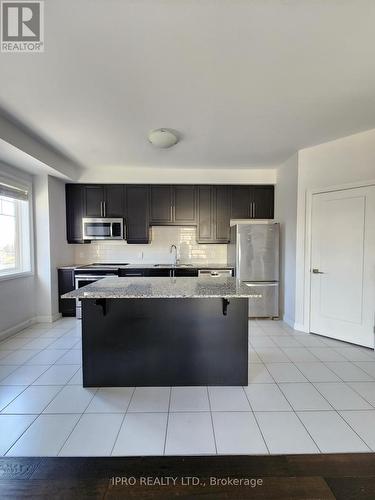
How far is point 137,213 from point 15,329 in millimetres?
2541

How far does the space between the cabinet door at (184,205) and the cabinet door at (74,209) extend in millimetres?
1650

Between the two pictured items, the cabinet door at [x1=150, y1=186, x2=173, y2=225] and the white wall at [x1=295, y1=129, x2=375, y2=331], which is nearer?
the white wall at [x1=295, y1=129, x2=375, y2=331]

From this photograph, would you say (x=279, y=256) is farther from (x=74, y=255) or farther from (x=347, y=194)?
(x=74, y=255)

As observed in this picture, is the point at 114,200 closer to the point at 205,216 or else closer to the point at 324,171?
the point at 205,216

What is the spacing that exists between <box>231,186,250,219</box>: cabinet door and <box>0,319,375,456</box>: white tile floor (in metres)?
2.59

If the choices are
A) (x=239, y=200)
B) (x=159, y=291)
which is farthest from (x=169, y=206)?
(x=159, y=291)

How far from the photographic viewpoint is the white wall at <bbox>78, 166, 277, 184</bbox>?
14.9 feet

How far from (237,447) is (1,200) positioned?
13.1 ft

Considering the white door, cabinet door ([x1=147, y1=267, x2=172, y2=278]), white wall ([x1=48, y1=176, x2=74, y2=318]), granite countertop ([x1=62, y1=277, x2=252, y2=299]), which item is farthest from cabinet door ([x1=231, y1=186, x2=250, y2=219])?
white wall ([x1=48, y1=176, x2=74, y2=318])

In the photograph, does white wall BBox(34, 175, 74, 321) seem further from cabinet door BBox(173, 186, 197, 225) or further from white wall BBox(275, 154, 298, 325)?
white wall BBox(275, 154, 298, 325)

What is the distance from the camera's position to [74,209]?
4.59 m

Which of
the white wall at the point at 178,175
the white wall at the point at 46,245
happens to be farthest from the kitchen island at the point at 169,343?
the white wall at the point at 178,175

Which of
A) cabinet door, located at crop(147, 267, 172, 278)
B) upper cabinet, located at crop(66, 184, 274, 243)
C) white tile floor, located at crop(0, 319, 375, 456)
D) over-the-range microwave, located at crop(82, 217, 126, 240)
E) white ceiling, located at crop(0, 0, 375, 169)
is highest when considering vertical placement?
white ceiling, located at crop(0, 0, 375, 169)

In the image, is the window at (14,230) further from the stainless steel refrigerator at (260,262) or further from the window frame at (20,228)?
the stainless steel refrigerator at (260,262)
